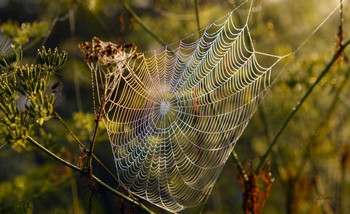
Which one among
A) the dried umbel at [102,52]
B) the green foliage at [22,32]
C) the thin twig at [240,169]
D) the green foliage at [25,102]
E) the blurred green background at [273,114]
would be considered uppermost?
the blurred green background at [273,114]

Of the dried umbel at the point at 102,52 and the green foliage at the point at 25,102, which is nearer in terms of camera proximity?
the green foliage at the point at 25,102

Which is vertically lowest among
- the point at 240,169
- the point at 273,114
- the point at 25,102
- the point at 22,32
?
the point at 25,102

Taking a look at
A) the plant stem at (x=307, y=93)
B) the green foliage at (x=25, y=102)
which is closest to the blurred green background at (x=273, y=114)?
the plant stem at (x=307, y=93)

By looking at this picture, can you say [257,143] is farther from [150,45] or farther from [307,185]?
[307,185]

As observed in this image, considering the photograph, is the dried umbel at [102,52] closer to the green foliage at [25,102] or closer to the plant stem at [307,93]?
the green foliage at [25,102]

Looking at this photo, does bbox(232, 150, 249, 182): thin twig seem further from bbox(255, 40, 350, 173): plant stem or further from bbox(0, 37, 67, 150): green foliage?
bbox(0, 37, 67, 150): green foliage

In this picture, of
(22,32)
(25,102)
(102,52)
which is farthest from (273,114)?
(25,102)

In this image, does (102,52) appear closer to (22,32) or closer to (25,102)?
(25,102)

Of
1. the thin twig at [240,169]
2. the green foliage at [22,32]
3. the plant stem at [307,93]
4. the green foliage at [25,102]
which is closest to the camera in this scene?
the green foliage at [25,102]
